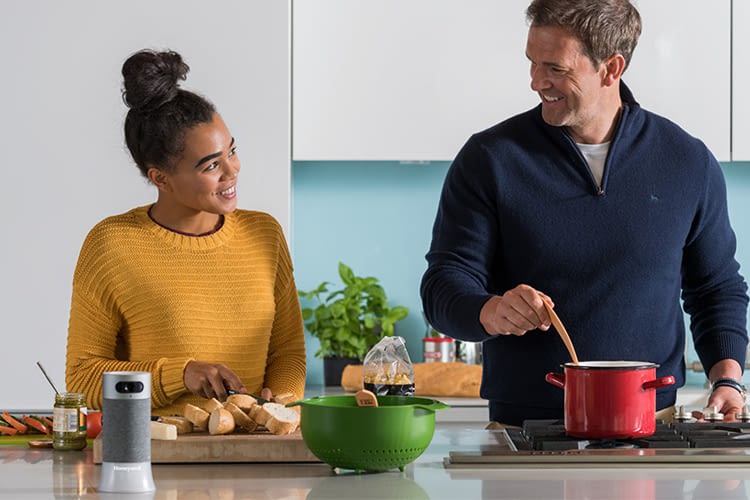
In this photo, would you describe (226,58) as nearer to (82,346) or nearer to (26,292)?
(26,292)

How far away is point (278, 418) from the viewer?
1.89 metres

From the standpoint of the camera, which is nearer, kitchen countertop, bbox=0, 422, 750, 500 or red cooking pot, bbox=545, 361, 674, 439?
kitchen countertop, bbox=0, 422, 750, 500

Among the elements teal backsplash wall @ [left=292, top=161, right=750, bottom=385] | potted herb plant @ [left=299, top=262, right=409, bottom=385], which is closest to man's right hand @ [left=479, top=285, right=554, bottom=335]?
potted herb plant @ [left=299, top=262, right=409, bottom=385]

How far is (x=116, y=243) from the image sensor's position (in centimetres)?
229

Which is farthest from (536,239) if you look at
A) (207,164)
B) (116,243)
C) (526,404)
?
(116,243)

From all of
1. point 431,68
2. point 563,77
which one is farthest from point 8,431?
point 431,68

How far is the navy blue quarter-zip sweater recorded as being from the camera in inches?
87.3

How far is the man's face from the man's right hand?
45 centimetres

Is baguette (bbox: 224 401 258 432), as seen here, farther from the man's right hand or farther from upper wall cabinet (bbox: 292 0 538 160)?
upper wall cabinet (bbox: 292 0 538 160)

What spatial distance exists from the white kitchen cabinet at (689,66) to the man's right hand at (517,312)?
1.72 meters

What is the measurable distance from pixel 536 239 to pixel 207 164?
65cm

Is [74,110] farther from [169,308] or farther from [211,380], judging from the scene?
[211,380]

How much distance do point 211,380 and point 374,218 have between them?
6.43 ft

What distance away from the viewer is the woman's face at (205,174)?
7.55ft
